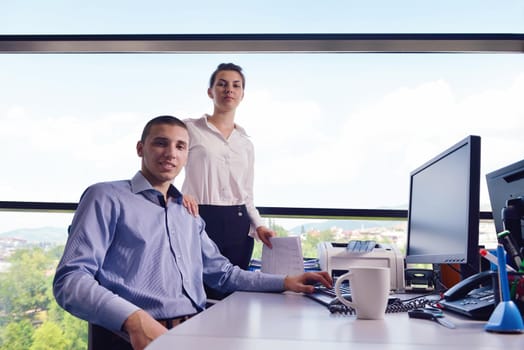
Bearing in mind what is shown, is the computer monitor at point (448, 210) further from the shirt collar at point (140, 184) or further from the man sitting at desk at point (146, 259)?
the shirt collar at point (140, 184)

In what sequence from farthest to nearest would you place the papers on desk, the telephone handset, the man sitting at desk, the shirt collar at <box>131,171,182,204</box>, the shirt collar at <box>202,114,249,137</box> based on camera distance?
the shirt collar at <box>202,114,249,137</box> < the papers on desk < the shirt collar at <box>131,171,182,204</box> < the man sitting at desk < the telephone handset

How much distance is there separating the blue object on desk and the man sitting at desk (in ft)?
2.26

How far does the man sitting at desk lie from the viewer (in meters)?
1.43

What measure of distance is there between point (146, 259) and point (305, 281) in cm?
50

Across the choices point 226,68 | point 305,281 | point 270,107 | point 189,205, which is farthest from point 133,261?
point 270,107

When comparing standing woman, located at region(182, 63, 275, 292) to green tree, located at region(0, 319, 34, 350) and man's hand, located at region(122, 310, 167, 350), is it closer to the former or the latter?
man's hand, located at region(122, 310, 167, 350)

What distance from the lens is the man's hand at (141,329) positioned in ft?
4.30

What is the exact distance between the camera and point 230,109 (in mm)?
2736

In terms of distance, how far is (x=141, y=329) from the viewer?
1.33 m

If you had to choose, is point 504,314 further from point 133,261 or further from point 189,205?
point 189,205

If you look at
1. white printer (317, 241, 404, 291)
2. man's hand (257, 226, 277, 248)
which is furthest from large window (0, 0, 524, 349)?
white printer (317, 241, 404, 291)

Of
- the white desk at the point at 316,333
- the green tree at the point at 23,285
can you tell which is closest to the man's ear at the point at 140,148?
the white desk at the point at 316,333

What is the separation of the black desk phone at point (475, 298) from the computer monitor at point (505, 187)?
119 mm

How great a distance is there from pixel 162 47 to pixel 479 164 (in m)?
2.29
